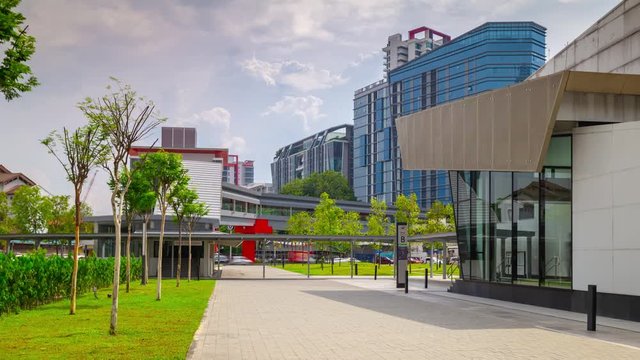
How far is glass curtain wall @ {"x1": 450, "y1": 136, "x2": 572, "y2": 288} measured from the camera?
22875 mm

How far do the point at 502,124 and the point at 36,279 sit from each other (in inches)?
640

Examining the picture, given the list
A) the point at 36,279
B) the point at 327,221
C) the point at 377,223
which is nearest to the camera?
the point at 36,279

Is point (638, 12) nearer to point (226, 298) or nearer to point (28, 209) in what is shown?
point (226, 298)

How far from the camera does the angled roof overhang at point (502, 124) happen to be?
20.9 meters

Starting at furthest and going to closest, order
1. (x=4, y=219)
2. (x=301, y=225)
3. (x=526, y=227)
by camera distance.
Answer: (x=301, y=225), (x=4, y=219), (x=526, y=227)

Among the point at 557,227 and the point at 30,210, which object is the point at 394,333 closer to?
the point at 557,227

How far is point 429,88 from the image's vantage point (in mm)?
133625

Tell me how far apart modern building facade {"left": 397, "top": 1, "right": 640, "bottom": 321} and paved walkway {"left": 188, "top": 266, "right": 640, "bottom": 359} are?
2173 mm

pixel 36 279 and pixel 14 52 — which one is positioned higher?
pixel 14 52

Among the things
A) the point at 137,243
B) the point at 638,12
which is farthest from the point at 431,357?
the point at 137,243

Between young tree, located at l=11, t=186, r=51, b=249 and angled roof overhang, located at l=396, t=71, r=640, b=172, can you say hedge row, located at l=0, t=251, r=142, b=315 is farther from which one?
young tree, located at l=11, t=186, r=51, b=249

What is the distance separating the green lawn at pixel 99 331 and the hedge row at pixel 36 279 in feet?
1.45

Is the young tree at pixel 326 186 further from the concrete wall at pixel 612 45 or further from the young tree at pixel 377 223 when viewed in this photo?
the concrete wall at pixel 612 45

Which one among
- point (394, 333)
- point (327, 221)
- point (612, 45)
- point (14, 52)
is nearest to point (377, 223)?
point (327, 221)
